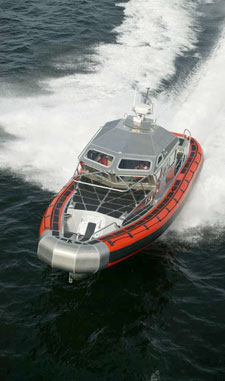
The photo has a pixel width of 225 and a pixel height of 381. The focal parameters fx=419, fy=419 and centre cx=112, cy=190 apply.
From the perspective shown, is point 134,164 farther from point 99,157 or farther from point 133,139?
point 99,157

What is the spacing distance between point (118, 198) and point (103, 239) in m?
1.88

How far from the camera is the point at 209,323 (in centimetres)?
1095

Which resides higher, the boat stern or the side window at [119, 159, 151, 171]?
the side window at [119, 159, 151, 171]

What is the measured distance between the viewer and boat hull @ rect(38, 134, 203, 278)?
33.8 ft

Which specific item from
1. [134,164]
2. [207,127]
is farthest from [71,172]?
[207,127]

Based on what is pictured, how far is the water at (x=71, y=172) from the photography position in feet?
32.9

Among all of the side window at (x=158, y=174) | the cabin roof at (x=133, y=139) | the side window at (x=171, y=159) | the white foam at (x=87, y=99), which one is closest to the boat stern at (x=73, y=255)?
the side window at (x=158, y=174)

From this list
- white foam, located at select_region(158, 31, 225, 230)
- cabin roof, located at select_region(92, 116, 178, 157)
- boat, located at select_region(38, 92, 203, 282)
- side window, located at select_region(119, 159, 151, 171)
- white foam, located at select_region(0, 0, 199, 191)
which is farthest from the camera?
white foam, located at select_region(0, 0, 199, 191)

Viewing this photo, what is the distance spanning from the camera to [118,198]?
41.8ft

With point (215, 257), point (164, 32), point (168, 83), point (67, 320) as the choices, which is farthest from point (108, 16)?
point (67, 320)

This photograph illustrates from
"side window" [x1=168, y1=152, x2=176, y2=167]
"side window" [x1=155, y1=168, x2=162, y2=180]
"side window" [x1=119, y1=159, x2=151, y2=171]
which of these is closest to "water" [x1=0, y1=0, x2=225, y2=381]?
"side window" [x1=168, y1=152, x2=176, y2=167]

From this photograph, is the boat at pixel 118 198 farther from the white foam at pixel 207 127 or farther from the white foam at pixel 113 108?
the white foam at pixel 113 108

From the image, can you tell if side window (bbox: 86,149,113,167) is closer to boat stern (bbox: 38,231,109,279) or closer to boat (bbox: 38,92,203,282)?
boat (bbox: 38,92,203,282)

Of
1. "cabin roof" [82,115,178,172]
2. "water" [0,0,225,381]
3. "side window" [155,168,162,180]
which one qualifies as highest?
"cabin roof" [82,115,178,172]
